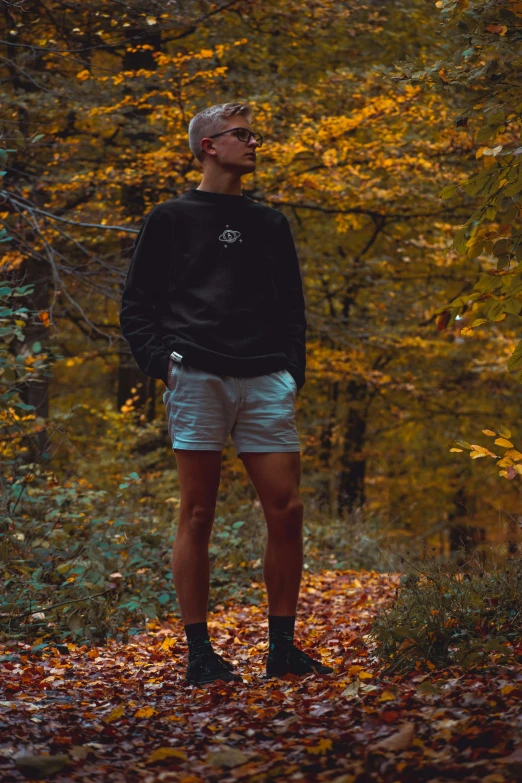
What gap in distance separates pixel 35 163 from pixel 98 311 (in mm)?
2392

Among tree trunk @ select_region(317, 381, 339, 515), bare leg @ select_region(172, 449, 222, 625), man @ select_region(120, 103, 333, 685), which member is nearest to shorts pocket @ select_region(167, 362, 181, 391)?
man @ select_region(120, 103, 333, 685)

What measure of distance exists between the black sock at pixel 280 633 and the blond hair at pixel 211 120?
1988mm

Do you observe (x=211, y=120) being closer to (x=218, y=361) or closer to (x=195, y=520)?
(x=218, y=361)

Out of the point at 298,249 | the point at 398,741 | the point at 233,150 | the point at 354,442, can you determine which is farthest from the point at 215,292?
the point at 354,442

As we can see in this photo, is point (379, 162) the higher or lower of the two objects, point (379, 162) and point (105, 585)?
the higher

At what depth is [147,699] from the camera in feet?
12.0

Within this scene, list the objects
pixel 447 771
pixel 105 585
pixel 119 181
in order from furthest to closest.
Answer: pixel 119 181, pixel 105 585, pixel 447 771

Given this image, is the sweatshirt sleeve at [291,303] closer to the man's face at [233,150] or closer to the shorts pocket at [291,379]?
the shorts pocket at [291,379]

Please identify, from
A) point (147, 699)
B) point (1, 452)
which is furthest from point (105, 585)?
point (147, 699)

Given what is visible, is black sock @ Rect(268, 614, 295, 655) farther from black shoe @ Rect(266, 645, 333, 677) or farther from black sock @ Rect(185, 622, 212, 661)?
black sock @ Rect(185, 622, 212, 661)

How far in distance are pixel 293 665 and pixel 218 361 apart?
4.17 ft

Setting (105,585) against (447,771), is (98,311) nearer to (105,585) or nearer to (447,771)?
(105,585)

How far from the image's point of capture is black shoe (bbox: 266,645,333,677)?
380 centimetres

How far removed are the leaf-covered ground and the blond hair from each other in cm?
226
